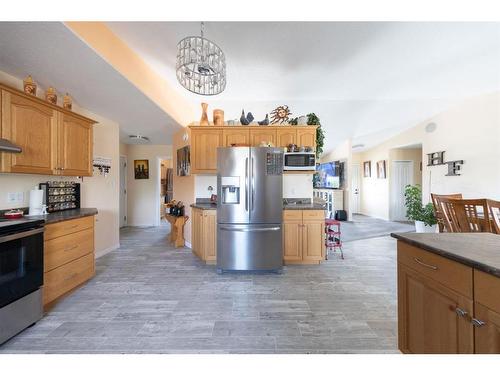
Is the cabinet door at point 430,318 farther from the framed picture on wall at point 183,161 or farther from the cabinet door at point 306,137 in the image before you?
the framed picture on wall at point 183,161

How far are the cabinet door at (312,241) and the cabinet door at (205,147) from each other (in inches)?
71.0

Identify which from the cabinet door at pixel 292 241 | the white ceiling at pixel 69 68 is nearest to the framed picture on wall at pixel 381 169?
the cabinet door at pixel 292 241

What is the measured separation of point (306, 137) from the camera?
3713 millimetres

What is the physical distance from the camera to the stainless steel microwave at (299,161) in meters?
3.49

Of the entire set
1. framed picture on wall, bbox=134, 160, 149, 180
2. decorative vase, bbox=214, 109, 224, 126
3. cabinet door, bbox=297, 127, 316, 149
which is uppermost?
decorative vase, bbox=214, 109, 224, 126

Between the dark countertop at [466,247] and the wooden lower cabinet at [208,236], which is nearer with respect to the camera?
the dark countertop at [466,247]

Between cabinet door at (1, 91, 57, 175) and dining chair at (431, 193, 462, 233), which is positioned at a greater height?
Result: cabinet door at (1, 91, 57, 175)

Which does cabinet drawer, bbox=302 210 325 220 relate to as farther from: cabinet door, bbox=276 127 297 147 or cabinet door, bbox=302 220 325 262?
cabinet door, bbox=276 127 297 147

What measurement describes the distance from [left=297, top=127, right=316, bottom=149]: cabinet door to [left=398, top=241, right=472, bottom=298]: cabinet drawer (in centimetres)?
258

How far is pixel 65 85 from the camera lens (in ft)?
8.79

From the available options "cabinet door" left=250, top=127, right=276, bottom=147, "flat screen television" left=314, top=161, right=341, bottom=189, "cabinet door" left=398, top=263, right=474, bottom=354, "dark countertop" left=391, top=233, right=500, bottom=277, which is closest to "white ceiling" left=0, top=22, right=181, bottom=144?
"cabinet door" left=250, top=127, right=276, bottom=147

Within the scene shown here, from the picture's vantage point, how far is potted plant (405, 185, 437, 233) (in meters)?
4.89

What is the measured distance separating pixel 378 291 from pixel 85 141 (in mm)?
4075
